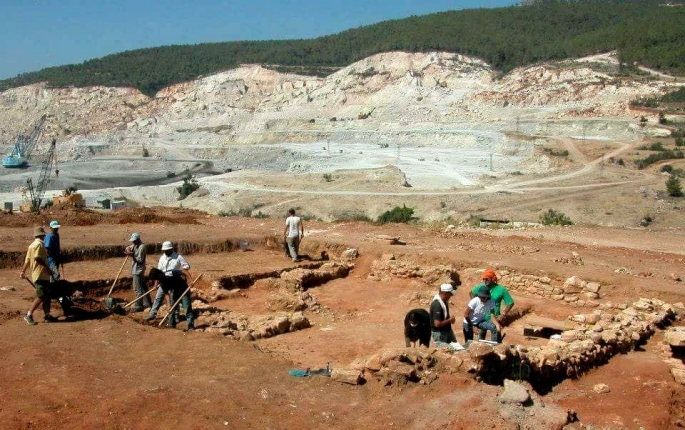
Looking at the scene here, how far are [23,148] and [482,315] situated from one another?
348 ft

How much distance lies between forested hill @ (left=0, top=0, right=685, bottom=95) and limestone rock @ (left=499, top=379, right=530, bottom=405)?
89.2 m

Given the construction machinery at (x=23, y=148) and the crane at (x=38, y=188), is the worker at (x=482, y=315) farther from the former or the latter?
the construction machinery at (x=23, y=148)

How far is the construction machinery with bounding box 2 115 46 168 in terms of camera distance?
85.1 meters

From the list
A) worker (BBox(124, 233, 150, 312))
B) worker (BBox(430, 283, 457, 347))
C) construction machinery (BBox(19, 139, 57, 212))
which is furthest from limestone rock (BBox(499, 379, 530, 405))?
construction machinery (BBox(19, 139, 57, 212))

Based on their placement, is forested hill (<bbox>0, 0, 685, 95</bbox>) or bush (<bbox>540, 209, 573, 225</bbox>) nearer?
bush (<bbox>540, 209, 573, 225</bbox>)

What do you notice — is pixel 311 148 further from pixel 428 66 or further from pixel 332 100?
pixel 428 66

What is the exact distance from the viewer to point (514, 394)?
25.6ft

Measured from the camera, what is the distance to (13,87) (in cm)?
13725

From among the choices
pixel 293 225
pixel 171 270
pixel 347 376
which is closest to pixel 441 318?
pixel 347 376

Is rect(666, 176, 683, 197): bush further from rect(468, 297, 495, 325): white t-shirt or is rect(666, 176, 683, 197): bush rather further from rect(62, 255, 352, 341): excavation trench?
rect(468, 297, 495, 325): white t-shirt

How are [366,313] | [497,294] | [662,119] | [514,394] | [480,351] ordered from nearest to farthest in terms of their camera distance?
[514,394] < [480,351] < [497,294] < [366,313] < [662,119]

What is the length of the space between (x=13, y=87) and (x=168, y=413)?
489ft

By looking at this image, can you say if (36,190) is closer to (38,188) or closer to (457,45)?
(38,188)

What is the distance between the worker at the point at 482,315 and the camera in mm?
9781
